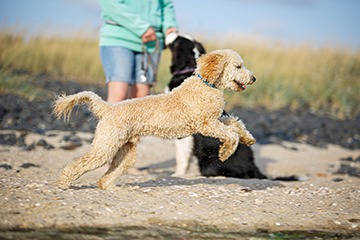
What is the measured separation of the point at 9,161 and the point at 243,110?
22.4 ft

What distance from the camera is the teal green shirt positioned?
19.1ft

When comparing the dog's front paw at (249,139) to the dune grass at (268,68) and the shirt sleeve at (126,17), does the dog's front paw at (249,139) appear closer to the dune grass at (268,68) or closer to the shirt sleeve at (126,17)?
the shirt sleeve at (126,17)

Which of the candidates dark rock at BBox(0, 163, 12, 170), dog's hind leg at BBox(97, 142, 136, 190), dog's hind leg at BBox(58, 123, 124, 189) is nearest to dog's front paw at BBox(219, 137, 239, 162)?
dog's hind leg at BBox(97, 142, 136, 190)

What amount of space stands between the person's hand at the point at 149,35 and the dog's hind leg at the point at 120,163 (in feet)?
5.41

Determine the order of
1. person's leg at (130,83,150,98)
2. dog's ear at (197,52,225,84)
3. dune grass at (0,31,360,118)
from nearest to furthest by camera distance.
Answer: dog's ear at (197,52,225,84)
person's leg at (130,83,150,98)
dune grass at (0,31,360,118)

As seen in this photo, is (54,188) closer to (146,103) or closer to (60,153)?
(146,103)

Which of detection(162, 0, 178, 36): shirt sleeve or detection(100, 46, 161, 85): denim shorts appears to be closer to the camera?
detection(100, 46, 161, 85): denim shorts

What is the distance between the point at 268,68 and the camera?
14.2 metres

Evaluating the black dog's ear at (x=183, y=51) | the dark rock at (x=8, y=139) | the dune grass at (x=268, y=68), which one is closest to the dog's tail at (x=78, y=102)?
the black dog's ear at (x=183, y=51)

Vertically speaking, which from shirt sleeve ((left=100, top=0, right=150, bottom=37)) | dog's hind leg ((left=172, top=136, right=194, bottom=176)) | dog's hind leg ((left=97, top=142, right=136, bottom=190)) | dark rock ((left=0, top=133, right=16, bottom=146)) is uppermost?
shirt sleeve ((left=100, top=0, right=150, bottom=37))

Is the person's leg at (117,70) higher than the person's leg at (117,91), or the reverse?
the person's leg at (117,70)

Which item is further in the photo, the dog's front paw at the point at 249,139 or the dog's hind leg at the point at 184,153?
the dog's hind leg at the point at 184,153

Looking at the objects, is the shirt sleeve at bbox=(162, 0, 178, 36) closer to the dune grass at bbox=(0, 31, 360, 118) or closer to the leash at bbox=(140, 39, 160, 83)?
Answer: the leash at bbox=(140, 39, 160, 83)

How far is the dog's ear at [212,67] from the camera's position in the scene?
445 centimetres
